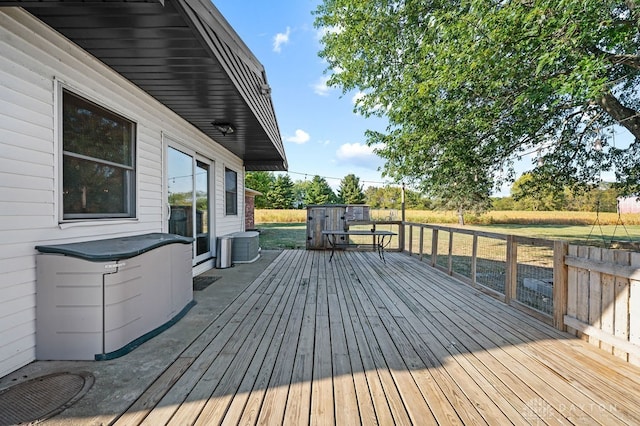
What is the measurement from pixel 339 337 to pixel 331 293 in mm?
1350

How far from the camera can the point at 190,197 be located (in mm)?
4598

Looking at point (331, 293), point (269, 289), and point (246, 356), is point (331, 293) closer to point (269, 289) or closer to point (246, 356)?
point (269, 289)

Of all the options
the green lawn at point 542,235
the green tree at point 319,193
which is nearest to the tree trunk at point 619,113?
the green lawn at point 542,235

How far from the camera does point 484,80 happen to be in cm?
459

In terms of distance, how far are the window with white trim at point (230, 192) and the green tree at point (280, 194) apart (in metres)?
31.7

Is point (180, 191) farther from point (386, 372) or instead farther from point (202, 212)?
point (386, 372)

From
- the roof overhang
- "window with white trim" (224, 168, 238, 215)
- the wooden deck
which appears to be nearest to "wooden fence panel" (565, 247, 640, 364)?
the wooden deck

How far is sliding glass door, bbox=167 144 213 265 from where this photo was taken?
409 cm

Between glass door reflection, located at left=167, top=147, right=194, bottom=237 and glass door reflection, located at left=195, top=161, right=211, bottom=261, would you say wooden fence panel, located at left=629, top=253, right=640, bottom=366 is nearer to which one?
glass door reflection, located at left=167, top=147, right=194, bottom=237

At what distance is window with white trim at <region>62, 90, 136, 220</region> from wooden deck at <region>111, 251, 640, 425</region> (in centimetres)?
161

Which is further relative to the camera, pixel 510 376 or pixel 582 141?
pixel 582 141

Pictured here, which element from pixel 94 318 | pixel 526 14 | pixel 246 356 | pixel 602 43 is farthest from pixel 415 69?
pixel 94 318

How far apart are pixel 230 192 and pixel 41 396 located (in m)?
5.42

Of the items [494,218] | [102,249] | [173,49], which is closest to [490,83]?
[173,49]
